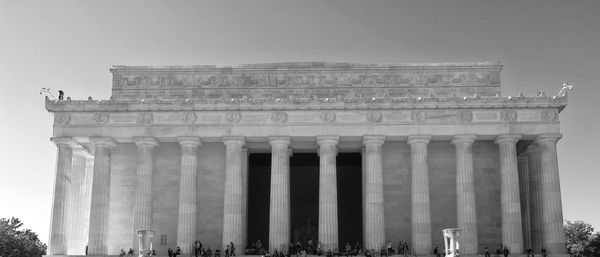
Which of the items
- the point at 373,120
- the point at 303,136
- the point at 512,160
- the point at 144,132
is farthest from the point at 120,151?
the point at 512,160

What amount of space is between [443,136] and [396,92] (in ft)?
27.1

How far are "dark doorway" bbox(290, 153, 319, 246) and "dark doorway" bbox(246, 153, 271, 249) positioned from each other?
2.33 meters

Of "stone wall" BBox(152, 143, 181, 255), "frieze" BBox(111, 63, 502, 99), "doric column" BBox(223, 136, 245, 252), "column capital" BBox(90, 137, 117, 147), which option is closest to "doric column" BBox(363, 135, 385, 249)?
"frieze" BBox(111, 63, 502, 99)

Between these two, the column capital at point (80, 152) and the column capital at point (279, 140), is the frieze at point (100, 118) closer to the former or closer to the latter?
the column capital at point (80, 152)

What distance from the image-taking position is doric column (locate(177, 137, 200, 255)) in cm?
5600

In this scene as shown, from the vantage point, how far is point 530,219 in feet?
196

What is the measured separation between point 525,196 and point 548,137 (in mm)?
6833

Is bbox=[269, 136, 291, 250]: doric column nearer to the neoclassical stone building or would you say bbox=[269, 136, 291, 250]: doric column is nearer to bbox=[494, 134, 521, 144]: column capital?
the neoclassical stone building

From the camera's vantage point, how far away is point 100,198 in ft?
186

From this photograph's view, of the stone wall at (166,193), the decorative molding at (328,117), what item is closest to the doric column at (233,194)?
the stone wall at (166,193)

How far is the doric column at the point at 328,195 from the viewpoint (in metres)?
55.2

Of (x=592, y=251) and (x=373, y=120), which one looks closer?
(x=373, y=120)

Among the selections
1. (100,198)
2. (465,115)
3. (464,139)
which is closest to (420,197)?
(464,139)

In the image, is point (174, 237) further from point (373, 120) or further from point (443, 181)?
point (443, 181)
